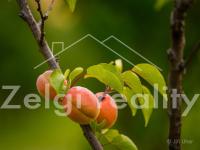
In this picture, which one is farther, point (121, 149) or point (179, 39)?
point (121, 149)

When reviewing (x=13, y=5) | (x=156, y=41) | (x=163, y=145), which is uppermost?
(x=13, y=5)

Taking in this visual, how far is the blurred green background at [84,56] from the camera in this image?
109 inches

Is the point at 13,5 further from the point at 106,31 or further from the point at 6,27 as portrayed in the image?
the point at 106,31

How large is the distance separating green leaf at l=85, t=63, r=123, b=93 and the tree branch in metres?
0.23

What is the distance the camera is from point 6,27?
2953 millimetres

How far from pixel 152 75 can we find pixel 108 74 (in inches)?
3.5

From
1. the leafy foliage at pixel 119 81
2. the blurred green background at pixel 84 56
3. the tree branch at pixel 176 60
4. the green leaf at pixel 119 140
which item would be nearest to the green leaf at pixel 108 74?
the leafy foliage at pixel 119 81

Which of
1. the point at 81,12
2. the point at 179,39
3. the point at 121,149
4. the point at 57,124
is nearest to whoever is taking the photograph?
the point at 179,39

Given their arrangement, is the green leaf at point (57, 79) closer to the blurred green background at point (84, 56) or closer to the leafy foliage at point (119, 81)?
the leafy foliage at point (119, 81)

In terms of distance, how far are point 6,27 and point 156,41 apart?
0.70 metres

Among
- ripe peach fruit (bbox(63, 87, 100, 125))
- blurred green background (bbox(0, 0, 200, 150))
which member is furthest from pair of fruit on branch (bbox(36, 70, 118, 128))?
blurred green background (bbox(0, 0, 200, 150))

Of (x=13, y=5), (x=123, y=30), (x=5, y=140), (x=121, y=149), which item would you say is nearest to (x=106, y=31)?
(x=123, y=30)

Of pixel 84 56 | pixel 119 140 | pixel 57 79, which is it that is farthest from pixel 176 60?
pixel 84 56

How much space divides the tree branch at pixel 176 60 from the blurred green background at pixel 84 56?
2036 mm
